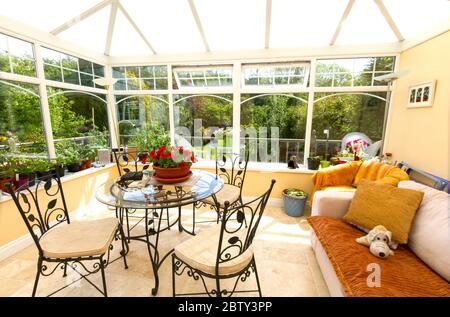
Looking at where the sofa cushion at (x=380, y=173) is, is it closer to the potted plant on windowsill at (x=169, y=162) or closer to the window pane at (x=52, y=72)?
the potted plant on windowsill at (x=169, y=162)

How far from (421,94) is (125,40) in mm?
3742

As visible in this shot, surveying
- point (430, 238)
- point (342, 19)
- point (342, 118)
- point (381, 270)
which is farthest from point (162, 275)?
point (342, 19)

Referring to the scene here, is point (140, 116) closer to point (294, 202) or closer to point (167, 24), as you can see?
point (167, 24)

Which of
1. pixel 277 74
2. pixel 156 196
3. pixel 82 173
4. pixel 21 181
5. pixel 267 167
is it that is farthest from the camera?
pixel 267 167

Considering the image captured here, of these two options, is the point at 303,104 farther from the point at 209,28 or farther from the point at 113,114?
the point at 113,114

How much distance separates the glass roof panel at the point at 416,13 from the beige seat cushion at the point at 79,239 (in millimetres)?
3381

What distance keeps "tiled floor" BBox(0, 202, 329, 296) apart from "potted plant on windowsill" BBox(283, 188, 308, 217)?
0.54 meters

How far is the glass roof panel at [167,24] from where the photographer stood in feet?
8.48

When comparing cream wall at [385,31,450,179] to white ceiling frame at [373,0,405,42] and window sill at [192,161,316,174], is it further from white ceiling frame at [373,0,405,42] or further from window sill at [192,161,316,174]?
window sill at [192,161,316,174]

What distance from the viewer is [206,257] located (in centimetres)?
142

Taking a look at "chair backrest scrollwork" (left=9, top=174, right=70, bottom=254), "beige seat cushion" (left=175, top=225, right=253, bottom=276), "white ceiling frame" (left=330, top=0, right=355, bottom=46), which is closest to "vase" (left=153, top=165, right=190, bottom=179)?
"beige seat cushion" (left=175, top=225, right=253, bottom=276)

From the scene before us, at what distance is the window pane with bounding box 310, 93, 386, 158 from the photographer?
305cm

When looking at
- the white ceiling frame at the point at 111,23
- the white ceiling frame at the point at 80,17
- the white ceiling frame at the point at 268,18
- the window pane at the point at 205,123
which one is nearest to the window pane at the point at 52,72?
the white ceiling frame at the point at 80,17
